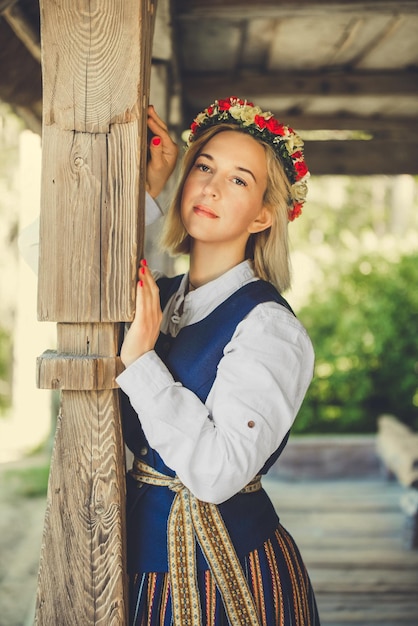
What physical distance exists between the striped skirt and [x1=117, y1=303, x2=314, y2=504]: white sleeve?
0.95 ft

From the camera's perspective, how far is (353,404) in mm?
6930

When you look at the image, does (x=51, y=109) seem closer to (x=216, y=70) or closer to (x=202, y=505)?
(x=202, y=505)

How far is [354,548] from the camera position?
4637 mm

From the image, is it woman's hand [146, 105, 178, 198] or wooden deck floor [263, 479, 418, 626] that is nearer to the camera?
woman's hand [146, 105, 178, 198]

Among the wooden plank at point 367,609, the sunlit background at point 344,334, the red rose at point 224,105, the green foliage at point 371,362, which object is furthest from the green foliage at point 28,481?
the red rose at point 224,105

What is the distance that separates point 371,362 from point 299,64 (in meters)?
3.57

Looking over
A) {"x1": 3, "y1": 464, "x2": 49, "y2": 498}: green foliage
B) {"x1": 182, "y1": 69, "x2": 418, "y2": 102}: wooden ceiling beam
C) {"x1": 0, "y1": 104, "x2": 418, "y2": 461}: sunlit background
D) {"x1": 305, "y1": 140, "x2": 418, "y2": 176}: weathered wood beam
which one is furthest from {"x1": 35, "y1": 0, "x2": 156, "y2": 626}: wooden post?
{"x1": 3, "y1": 464, "x2": 49, "y2": 498}: green foliage

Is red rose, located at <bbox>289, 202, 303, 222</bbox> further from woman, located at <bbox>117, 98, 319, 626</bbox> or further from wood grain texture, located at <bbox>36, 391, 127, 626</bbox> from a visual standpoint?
wood grain texture, located at <bbox>36, 391, 127, 626</bbox>

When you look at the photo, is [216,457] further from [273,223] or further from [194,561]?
[273,223]

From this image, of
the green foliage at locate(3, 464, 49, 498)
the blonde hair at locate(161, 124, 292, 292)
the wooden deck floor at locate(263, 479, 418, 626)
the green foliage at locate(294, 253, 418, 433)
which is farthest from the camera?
the green foliage at locate(294, 253, 418, 433)

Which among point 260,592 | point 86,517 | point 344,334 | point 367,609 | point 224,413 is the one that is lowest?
point 367,609

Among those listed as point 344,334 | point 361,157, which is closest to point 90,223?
point 361,157

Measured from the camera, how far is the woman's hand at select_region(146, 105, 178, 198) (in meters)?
1.85

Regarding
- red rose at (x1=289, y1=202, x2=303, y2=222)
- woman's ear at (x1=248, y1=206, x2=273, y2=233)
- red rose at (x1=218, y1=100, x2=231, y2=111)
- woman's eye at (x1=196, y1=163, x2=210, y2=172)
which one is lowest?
woman's ear at (x1=248, y1=206, x2=273, y2=233)
